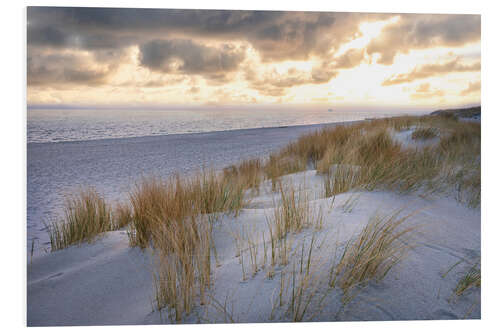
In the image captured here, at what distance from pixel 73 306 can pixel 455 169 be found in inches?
129

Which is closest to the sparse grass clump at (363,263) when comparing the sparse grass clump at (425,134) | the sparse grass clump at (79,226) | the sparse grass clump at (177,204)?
the sparse grass clump at (177,204)

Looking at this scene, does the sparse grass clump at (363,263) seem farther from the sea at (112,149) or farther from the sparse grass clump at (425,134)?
the sparse grass clump at (425,134)

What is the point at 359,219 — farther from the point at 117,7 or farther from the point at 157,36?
the point at 117,7

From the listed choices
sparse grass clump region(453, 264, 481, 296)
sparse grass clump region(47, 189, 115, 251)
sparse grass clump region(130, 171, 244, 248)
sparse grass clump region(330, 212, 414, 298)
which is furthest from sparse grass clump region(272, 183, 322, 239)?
sparse grass clump region(47, 189, 115, 251)

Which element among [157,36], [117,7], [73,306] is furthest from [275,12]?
Answer: [73,306]

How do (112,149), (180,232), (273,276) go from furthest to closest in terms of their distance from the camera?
(112,149) → (180,232) → (273,276)

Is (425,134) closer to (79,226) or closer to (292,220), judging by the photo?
(292,220)

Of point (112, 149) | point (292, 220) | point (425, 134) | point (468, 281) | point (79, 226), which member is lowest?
point (468, 281)

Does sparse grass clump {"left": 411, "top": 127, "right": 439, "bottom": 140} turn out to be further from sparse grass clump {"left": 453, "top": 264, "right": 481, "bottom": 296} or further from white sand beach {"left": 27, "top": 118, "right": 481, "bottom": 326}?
sparse grass clump {"left": 453, "top": 264, "right": 481, "bottom": 296}

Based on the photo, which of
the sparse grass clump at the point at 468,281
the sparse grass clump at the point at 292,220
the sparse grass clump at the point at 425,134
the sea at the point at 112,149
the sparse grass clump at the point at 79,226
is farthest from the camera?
the sparse grass clump at the point at 425,134

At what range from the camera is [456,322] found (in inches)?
63.6

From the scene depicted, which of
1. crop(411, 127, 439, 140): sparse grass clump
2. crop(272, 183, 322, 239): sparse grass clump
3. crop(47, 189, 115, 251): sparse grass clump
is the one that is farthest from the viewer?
crop(411, 127, 439, 140): sparse grass clump

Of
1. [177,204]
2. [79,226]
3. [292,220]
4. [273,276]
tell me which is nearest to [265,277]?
[273,276]

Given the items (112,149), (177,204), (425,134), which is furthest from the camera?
(112,149)
